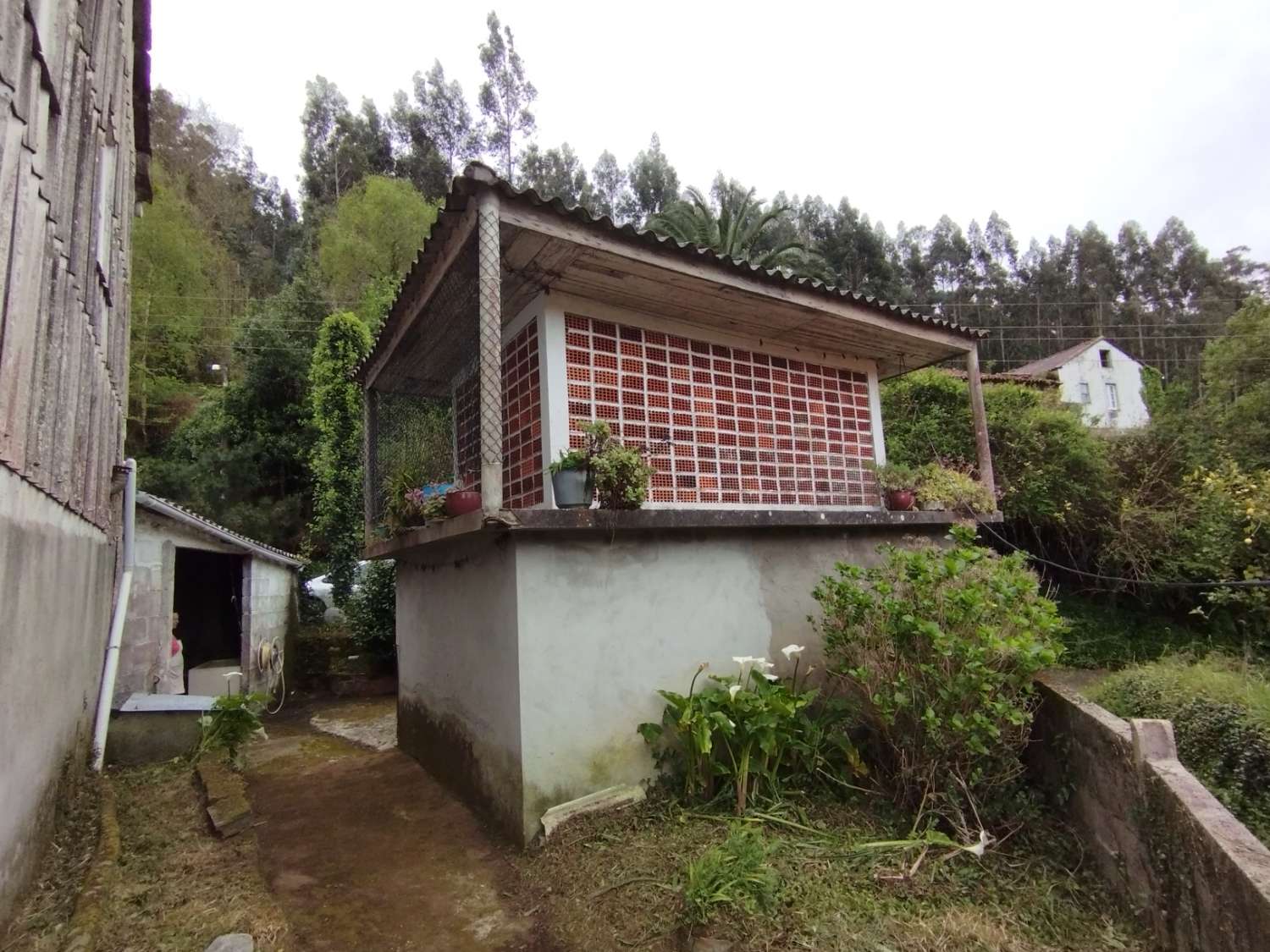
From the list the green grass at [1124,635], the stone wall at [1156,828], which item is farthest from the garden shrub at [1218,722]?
the green grass at [1124,635]

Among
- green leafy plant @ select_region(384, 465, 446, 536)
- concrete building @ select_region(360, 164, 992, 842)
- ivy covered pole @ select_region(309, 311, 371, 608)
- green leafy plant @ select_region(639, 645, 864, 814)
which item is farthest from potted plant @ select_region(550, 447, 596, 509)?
ivy covered pole @ select_region(309, 311, 371, 608)

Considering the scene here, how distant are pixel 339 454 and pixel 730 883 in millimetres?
12300

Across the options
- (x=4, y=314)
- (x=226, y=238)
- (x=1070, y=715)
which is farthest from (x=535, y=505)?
(x=226, y=238)

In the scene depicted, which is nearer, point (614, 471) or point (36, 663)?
point (36, 663)

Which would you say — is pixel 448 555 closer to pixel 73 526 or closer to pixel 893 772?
pixel 73 526

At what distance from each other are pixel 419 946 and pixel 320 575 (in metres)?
12.6

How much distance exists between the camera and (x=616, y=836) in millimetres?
4070

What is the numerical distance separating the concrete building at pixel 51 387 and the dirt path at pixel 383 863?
1.40 metres

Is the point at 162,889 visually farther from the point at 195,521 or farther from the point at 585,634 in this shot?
the point at 195,521

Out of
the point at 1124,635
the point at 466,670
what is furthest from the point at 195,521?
the point at 1124,635

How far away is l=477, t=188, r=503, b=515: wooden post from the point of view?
4.08 m

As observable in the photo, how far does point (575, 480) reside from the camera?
14.5ft

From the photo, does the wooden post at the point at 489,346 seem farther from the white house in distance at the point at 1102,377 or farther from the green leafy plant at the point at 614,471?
the white house in distance at the point at 1102,377

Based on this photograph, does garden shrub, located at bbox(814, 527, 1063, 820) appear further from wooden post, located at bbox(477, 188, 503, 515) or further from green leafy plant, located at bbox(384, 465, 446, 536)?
green leafy plant, located at bbox(384, 465, 446, 536)
